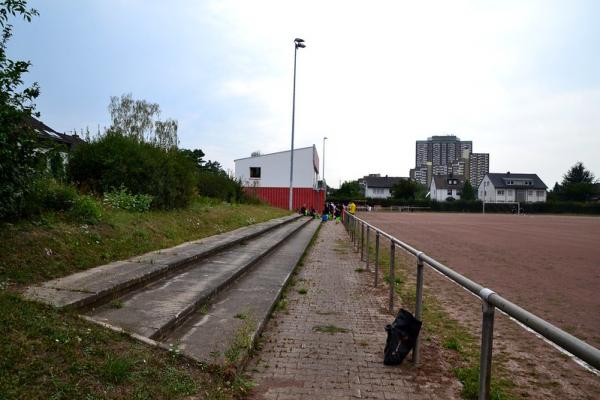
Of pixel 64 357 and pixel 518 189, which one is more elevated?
pixel 518 189

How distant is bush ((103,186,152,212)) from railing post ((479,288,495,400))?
8.56m

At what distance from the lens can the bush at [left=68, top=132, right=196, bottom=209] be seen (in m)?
11.2

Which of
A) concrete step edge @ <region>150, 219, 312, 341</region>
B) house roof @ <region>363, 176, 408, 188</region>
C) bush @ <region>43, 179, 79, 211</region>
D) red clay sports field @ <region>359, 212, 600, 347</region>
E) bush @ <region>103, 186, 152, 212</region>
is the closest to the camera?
concrete step edge @ <region>150, 219, 312, 341</region>

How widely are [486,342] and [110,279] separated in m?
4.17

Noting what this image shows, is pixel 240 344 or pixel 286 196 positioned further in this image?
pixel 286 196

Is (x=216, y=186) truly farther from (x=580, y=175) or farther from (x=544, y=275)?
(x=580, y=175)

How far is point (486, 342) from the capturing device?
122 inches

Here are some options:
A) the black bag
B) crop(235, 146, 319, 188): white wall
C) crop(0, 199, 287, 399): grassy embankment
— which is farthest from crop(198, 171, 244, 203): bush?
crop(235, 146, 319, 188): white wall

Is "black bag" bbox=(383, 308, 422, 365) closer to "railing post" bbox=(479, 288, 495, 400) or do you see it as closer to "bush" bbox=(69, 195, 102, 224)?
Answer: "railing post" bbox=(479, 288, 495, 400)

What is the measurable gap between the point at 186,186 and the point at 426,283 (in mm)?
7795

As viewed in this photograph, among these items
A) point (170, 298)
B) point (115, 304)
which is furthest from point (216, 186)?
point (115, 304)

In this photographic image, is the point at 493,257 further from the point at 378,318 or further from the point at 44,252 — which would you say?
the point at 44,252

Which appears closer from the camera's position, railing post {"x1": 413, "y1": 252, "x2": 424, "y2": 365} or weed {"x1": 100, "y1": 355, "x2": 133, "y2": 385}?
weed {"x1": 100, "y1": 355, "x2": 133, "y2": 385}

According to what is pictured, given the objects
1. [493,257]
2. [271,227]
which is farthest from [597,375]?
[271,227]
